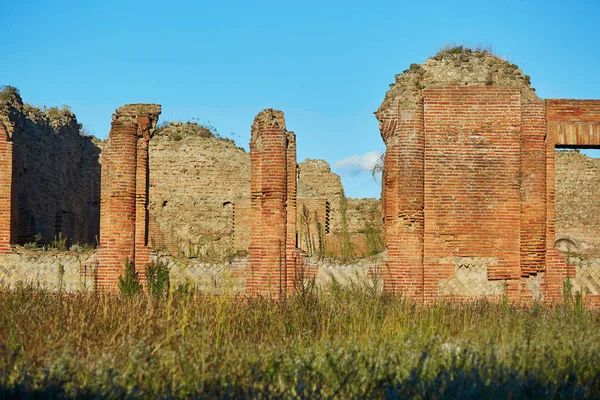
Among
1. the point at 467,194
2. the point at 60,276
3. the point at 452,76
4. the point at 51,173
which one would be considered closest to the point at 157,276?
the point at 60,276

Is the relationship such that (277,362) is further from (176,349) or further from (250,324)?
(250,324)

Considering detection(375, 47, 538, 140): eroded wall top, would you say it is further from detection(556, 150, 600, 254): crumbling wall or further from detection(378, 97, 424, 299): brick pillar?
detection(556, 150, 600, 254): crumbling wall

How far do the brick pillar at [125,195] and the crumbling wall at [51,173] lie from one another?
1.74 m

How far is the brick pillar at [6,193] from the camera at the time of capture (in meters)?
12.9

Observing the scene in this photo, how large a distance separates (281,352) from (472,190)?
549 cm

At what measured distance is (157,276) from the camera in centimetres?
1232

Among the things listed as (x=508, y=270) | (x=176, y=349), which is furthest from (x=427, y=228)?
(x=176, y=349)

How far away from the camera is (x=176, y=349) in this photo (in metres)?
7.84

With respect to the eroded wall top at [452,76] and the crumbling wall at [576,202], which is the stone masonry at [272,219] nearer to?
the eroded wall top at [452,76]

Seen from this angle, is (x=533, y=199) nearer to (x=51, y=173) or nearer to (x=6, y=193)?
(x=6, y=193)

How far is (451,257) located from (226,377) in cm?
591

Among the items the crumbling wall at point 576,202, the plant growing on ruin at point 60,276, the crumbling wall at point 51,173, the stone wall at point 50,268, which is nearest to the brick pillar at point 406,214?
the stone wall at point 50,268

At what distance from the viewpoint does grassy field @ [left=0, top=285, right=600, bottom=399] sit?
659 centimetres

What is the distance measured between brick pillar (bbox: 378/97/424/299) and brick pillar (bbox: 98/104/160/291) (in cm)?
368
